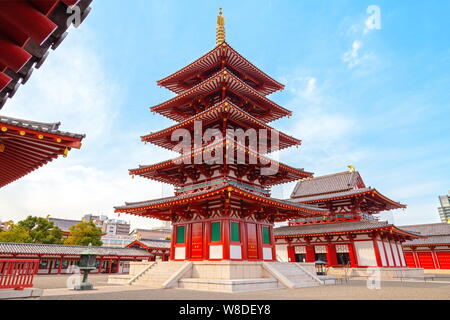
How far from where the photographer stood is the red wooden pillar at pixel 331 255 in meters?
27.6

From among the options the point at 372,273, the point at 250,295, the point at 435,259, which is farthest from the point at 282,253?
the point at 435,259

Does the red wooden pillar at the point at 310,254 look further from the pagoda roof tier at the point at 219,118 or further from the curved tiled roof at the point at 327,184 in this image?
the pagoda roof tier at the point at 219,118

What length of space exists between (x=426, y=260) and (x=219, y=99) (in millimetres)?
38622

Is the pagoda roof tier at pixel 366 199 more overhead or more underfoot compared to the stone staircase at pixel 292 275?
more overhead

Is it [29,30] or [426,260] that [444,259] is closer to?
[426,260]

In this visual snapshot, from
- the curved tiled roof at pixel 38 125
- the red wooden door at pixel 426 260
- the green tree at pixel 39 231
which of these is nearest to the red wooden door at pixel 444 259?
the red wooden door at pixel 426 260

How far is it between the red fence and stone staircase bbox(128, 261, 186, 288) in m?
7.61

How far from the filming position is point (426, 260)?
39.1 metres

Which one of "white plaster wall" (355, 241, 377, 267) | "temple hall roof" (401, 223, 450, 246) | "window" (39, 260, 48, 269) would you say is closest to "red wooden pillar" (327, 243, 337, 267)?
"white plaster wall" (355, 241, 377, 267)

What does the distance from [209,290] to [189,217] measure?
5959 millimetres

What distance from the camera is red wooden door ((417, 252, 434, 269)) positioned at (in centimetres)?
3864

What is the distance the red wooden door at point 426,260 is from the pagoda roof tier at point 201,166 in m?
31.0
